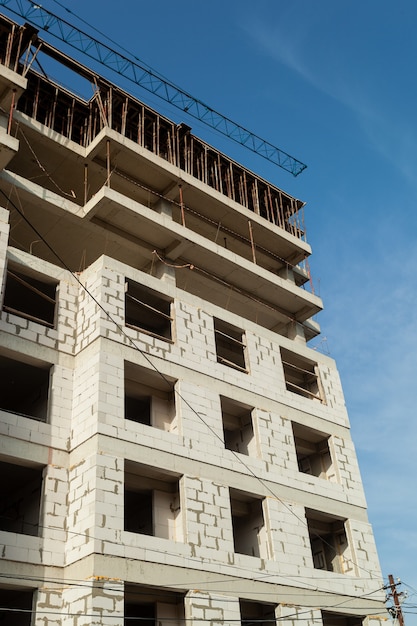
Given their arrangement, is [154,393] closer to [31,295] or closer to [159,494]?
[159,494]

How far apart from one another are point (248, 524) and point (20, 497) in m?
8.75

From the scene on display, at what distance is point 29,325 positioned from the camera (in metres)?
25.0

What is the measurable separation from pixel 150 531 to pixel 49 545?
17.6 ft

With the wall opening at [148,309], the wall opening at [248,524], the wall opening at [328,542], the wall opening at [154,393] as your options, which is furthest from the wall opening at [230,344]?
the wall opening at [328,542]

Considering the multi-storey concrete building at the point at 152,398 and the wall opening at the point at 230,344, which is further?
the wall opening at the point at 230,344

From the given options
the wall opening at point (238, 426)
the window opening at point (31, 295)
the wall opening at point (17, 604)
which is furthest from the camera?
the wall opening at point (238, 426)

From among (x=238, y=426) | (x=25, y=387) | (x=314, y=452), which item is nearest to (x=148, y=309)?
(x=25, y=387)

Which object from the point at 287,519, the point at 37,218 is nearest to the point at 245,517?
the point at 287,519

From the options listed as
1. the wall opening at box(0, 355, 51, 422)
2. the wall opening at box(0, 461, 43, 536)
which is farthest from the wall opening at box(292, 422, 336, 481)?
the wall opening at box(0, 461, 43, 536)

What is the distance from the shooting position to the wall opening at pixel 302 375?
3312 cm

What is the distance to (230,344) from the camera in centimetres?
3275

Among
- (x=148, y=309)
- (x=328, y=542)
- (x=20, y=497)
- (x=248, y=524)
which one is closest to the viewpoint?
(x=20, y=497)

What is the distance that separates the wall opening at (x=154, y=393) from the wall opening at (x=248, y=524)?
3.62 metres

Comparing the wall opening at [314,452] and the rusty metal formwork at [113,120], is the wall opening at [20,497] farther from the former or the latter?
the rusty metal formwork at [113,120]
